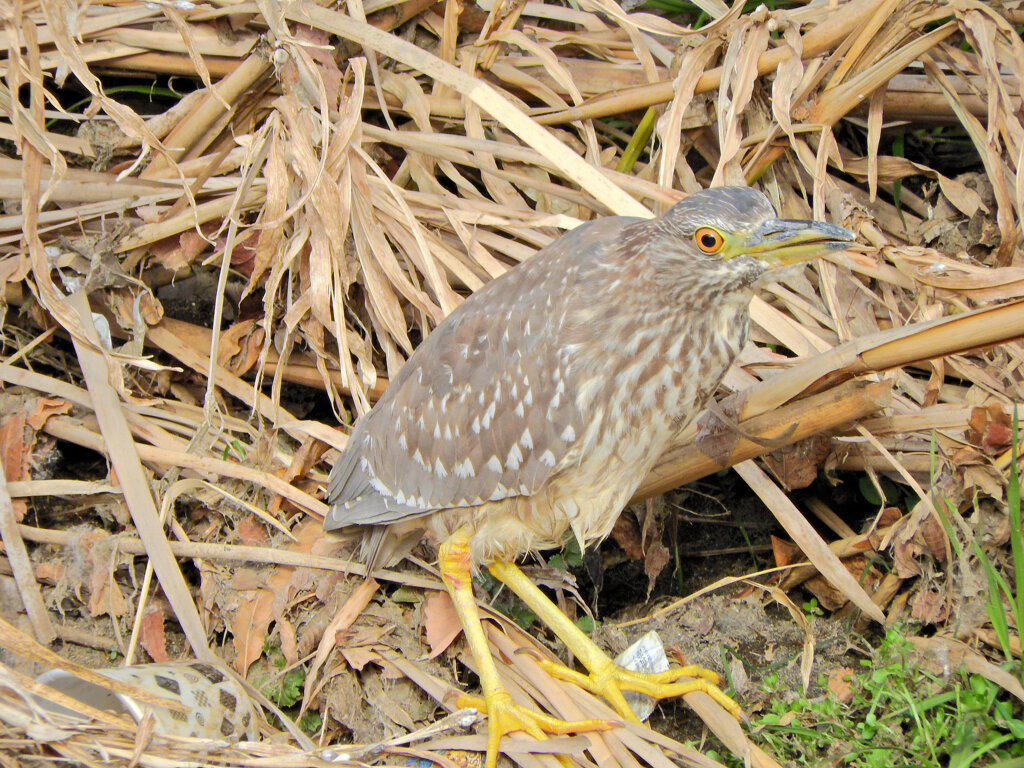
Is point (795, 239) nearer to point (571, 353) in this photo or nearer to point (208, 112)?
point (571, 353)

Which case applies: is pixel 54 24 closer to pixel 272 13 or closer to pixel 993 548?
pixel 272 13

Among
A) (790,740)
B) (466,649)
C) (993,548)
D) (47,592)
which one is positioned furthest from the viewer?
(47,592)

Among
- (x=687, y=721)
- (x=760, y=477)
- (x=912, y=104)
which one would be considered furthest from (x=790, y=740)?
(x=912, y=104)

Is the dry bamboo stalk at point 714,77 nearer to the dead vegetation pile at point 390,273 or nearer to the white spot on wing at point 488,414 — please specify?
the dead vegetation pile at point 390,273

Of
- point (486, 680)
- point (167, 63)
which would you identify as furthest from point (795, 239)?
point (167, 63)

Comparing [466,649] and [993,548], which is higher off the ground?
[993,548]

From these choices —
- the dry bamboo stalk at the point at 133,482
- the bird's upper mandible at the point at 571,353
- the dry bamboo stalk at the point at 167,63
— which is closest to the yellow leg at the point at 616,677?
the bird's upper mandible at the point at 571,353
